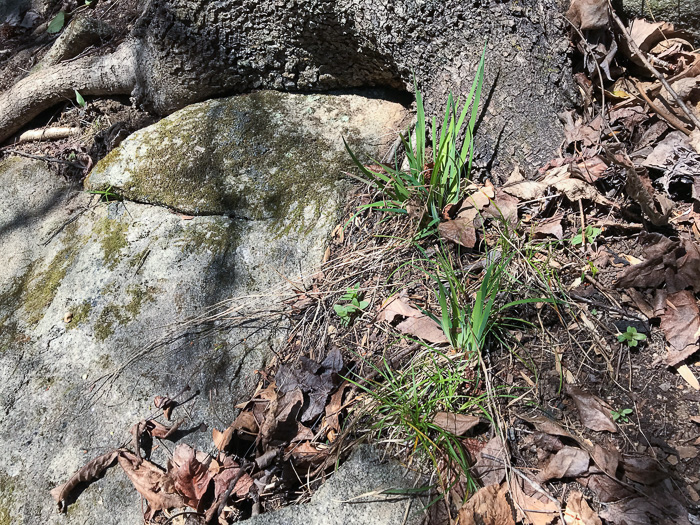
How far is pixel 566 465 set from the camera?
1438 mm

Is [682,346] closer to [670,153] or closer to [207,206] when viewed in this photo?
[670,153]

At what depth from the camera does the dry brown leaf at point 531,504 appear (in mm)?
1387

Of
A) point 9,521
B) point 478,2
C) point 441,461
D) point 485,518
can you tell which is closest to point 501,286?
point 441,461

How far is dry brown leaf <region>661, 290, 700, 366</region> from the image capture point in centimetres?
153

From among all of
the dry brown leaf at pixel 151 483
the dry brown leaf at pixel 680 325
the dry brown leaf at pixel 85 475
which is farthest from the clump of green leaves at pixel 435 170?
the dry brown leaf at pixel 85 475

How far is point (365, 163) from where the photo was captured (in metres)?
2.41

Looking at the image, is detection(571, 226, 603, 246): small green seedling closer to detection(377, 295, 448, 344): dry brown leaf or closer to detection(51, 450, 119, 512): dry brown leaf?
detection(377, 295, 448, 344): dry brown leaf

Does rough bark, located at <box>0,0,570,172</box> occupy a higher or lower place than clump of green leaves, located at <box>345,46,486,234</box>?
higher

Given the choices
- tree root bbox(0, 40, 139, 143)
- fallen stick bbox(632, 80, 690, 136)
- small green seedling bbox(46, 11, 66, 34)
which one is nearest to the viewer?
fallen stick bbox(632, 80, 690, 136)

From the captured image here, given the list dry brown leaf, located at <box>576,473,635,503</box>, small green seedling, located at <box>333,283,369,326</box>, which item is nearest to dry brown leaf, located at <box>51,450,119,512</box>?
small green seedling, located at <box>333,283,369,326</box>

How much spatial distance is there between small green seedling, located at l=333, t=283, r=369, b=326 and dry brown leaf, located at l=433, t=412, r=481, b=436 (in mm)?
567

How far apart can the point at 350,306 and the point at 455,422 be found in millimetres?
647

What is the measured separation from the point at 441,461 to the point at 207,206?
5.39 ft

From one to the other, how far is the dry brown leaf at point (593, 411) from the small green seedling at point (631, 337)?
23 cm
